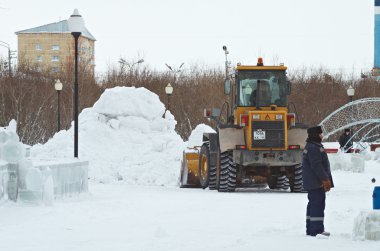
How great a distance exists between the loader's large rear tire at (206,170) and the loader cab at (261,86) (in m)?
1.60

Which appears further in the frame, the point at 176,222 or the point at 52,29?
the point at 52,29

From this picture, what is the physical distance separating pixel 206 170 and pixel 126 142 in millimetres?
8028

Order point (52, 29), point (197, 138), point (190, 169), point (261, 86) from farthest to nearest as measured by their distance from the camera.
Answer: point (52, 29) → point (197, 138) → point (190, 169) → point (261, 86)

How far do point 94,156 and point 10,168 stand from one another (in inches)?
528

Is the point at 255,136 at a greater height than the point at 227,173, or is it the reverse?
the point at 255,136

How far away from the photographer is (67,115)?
205 feet

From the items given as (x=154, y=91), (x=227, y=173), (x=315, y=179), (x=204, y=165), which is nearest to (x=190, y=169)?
(x=204, y=165)

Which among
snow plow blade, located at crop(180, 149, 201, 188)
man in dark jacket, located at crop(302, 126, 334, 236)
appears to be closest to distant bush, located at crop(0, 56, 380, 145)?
snow plow blade, located at crop(180, 149, 201, 188)

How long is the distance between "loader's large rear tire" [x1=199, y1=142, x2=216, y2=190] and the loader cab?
160 centimetres

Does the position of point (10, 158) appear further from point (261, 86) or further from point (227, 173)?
point (261, 86)

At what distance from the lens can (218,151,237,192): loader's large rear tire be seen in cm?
2264

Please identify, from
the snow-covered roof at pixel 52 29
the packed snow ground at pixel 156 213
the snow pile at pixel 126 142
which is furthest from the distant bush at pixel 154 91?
the snow-covered roof at pixel 52 29

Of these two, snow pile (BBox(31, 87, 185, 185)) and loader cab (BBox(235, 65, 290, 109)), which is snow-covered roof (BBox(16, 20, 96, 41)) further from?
loader cab (BBox(235, 65, 290, 109))

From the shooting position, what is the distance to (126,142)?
31.8m
